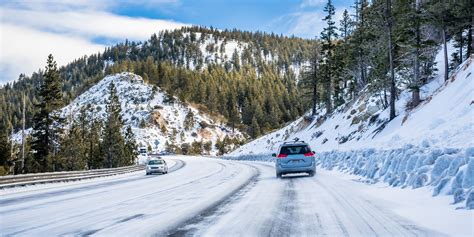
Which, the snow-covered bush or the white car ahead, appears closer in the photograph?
the snow-covered bush

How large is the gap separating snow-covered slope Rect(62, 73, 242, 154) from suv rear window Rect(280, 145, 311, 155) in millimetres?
127188

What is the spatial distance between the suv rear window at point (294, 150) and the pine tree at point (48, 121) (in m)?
37.3

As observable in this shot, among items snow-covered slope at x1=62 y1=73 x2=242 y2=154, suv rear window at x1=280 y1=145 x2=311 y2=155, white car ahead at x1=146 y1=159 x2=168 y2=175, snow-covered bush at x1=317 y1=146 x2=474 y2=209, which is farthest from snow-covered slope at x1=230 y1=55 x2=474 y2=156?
snow-covered slope at x1=62 y1=73 x2=242 y2=154

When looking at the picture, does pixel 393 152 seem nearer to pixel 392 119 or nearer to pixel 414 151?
pixel 414 151

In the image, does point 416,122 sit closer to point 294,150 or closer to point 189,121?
point 294,150

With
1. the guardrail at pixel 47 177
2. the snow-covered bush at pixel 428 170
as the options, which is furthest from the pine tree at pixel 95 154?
the snow-covered bush at pixel 428 170

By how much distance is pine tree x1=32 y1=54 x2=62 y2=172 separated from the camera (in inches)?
2026

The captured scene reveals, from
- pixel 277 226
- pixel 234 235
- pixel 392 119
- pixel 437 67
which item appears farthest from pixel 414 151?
pixel 437 67

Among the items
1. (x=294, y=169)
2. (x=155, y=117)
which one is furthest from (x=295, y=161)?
(x=155, y=117)

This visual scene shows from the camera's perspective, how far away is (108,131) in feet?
218

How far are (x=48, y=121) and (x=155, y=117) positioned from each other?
352 feet

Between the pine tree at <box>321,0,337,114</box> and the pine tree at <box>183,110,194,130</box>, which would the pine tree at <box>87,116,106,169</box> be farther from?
the pine tree at <box>183,110,194,130</box>

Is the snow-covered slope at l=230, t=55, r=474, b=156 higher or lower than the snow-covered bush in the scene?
higher

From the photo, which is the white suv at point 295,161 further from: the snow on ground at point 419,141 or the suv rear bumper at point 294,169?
the snow on ground at point 419,141
